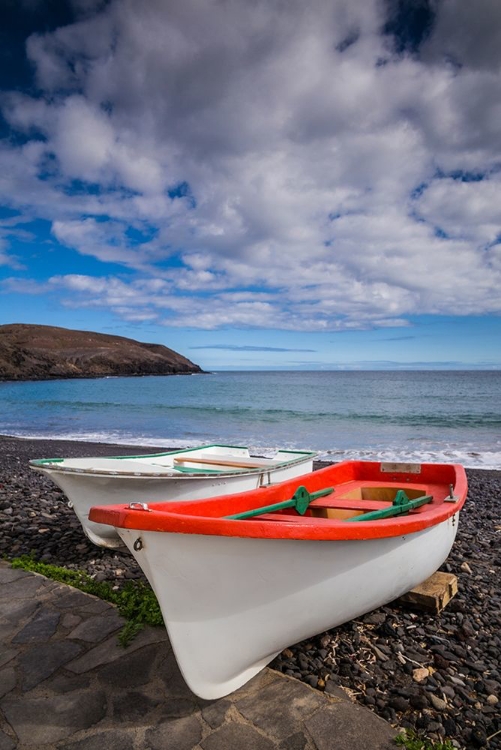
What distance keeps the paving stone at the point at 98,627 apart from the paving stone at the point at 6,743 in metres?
1.09

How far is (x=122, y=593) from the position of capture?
4.81m

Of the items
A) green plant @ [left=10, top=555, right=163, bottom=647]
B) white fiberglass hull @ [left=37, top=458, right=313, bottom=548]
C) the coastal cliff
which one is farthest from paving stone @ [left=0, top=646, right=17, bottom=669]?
the coastal cliff

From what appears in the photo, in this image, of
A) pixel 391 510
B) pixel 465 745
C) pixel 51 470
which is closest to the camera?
pixel 465 745

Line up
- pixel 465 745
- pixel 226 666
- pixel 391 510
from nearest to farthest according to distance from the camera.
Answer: pixel 465 745
pixel 226 666
pixel 391 510

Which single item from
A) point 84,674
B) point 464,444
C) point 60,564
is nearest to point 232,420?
point 464,444

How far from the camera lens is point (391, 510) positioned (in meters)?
4.73

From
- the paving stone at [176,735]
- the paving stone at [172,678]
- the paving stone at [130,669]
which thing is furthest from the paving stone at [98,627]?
the paving stone at [176,735]

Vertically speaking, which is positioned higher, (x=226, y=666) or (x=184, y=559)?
(x=184, y=559)

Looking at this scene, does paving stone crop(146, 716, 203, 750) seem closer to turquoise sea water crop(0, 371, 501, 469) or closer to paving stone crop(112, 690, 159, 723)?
paving stone crop(112, 690, 159, 723)

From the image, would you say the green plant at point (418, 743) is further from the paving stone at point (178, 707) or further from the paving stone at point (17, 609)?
the paving stone at point (17, 609)

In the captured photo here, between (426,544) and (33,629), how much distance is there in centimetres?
369

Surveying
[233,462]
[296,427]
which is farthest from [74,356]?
[233,462]

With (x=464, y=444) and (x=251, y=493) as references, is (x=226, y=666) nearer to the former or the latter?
(x=251, y=493)

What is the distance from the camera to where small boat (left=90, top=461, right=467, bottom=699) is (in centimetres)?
292
